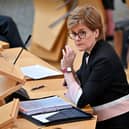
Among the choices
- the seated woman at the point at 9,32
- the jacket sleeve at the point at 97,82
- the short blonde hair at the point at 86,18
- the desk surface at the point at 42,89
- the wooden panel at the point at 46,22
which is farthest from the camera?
the wooden panel at the point at 46,22

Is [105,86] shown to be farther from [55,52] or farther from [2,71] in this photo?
[55,52]

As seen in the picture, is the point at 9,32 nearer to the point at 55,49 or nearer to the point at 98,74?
the point at 55,49

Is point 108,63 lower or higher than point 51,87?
higher

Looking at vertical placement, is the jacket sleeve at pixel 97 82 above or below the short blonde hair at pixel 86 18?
below

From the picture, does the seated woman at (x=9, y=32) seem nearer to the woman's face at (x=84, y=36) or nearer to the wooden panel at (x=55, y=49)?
the wooden panel at (x=55, y=49)

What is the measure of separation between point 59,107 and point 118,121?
0.37 meters

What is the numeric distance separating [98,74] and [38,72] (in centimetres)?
70

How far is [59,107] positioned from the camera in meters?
2.22

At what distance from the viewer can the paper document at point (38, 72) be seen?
9.30ft

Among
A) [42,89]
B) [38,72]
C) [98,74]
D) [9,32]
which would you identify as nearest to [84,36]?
[98,74]

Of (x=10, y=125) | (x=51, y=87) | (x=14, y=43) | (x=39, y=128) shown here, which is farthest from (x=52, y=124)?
(x=14, y=43)

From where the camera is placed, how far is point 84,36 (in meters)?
2.40

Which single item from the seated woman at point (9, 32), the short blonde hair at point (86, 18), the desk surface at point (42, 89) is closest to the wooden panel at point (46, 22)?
the seated woman at point (9, 32)

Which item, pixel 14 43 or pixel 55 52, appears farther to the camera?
pixel 55 52
